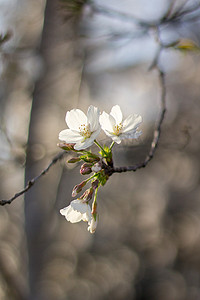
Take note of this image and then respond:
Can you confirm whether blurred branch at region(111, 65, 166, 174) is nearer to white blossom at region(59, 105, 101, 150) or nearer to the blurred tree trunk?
white blossom at region(59, 105, 101, 150)

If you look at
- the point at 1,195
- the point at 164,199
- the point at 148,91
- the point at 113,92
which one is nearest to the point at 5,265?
the point at 1,195

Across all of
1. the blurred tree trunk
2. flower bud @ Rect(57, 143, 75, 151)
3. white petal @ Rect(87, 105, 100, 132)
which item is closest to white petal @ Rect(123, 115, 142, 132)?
white petal @ Rect(87, 105, 100, 132)

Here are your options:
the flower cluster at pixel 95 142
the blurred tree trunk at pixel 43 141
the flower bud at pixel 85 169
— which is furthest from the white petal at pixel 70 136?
the blurred tree trunk at pixel 43 141

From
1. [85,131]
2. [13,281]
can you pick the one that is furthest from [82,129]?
Result: [13,281]

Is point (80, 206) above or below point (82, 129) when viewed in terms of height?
below

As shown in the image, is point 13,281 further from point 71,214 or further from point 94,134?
point 94,134

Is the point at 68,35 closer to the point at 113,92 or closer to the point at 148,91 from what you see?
the point at 113,92
